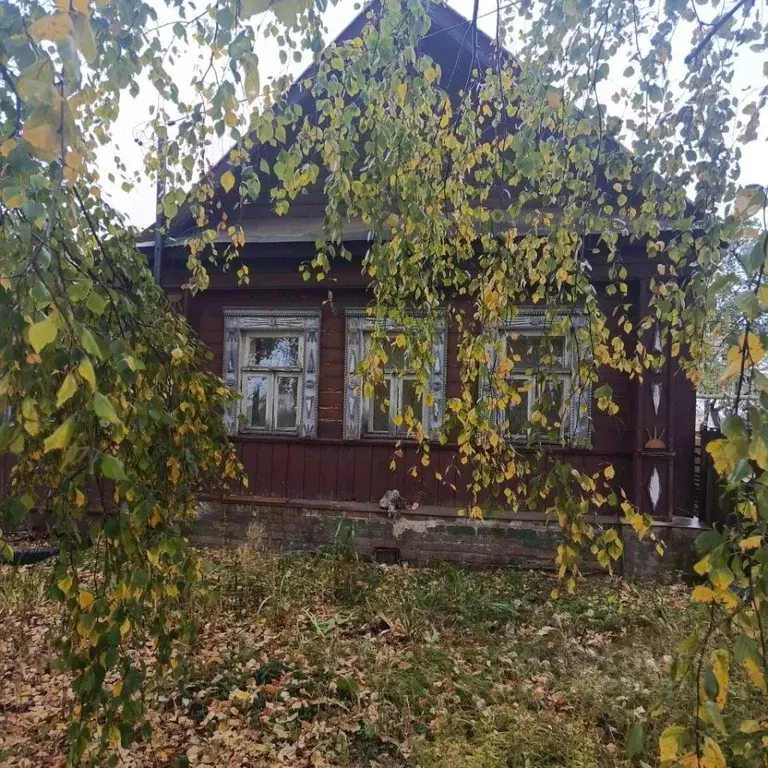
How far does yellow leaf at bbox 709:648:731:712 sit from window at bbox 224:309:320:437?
5335 mm

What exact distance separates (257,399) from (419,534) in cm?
239

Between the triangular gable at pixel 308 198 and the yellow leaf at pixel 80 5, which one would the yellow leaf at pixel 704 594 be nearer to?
the yellow leaf at pixel 80 5

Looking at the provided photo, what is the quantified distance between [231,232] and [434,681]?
282 cm

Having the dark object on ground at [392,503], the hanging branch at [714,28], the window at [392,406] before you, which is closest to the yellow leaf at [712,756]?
the hanging branch at [714,28]

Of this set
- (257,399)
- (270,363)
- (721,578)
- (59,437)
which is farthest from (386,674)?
(270,363)

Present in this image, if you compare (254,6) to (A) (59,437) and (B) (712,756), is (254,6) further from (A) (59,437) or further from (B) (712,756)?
(B) (712,756)

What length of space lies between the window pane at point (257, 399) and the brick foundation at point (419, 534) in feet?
3.03

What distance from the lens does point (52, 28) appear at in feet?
2.79

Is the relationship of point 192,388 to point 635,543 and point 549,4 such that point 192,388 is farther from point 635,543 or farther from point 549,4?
point 635,543

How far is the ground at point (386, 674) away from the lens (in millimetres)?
2688

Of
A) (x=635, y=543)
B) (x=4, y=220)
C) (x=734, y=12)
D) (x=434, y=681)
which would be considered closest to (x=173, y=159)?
(x=4, y=220)

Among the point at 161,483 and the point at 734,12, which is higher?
the point at 734,12

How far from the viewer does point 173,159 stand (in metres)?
2.56

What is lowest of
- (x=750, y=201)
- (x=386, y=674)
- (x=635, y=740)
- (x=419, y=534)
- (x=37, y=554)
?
(x=386, y=674)
